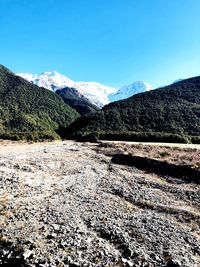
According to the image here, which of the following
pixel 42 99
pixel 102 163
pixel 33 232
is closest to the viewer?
pixel 33 232

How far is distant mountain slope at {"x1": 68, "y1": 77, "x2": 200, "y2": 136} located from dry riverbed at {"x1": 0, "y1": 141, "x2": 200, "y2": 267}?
63.1m

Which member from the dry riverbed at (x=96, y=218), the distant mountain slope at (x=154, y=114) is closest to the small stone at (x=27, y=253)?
the dry riverbed at (x=96, y=218)

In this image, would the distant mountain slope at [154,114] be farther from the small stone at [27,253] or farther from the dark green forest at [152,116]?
the small stone at [27,253]

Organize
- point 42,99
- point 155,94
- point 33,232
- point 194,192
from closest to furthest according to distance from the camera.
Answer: point 33,232 < point 194,192 < point 155,94 < point 42,99

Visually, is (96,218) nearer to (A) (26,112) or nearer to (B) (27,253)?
(B) (27,253)

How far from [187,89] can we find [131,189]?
11522cm

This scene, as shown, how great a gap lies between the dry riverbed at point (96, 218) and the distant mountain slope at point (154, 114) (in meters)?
63.1

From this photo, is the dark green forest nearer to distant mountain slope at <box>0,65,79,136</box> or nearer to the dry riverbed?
distant mountain slope at <box>0,65,79,136</box>

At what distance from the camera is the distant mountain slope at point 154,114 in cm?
10600

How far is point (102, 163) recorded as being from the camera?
49.6m

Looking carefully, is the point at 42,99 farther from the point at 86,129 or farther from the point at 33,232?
the point at 33,232

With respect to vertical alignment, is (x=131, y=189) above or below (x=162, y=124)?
below

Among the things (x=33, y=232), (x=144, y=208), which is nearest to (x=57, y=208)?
(x=33, y=232)

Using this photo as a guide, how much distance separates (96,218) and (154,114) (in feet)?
305
